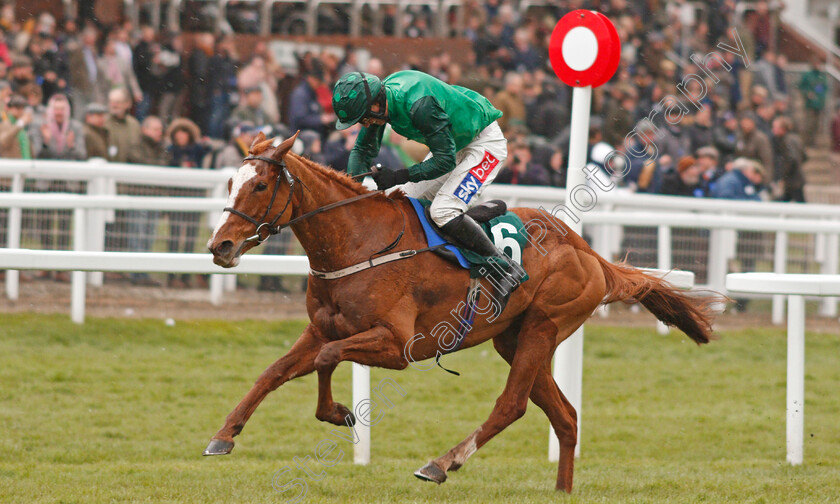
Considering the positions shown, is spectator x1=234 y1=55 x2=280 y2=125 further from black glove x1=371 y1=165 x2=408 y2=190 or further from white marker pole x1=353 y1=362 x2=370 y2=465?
black glove x1=371 y1=165 x2=408 y2=190

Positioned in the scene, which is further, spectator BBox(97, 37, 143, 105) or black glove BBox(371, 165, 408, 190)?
spectator BBox(97, 37, 143, 105)

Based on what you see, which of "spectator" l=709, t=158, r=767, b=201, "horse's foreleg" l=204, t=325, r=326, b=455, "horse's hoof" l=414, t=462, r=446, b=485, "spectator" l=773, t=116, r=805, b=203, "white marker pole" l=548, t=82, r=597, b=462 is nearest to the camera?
"horse's foreleg" l=204, t=325, r=326, b=455

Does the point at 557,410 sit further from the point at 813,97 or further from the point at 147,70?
the point at 813,97

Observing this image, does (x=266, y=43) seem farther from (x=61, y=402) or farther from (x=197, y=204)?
(x=61, y=402)

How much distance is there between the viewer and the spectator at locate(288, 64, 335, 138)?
38.8ft

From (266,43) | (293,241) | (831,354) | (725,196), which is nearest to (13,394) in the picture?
(293,241)

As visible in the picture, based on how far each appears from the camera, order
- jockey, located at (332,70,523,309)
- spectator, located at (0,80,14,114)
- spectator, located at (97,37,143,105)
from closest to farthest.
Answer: jockey, located at (332,70,523,309) → spectator, located at (0,80,14,114) → spectator, located at (97,37,143,105)

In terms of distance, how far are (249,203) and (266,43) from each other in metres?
10.2

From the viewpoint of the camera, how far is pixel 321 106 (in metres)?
12.1

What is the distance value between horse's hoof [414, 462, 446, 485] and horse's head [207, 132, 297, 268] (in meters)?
1.22

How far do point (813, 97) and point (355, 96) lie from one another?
44.9 feet

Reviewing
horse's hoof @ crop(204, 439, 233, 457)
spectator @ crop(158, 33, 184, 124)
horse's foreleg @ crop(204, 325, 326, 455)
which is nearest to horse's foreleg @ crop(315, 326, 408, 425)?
horse's foreleg @ crop(204, 325, 326, 455)

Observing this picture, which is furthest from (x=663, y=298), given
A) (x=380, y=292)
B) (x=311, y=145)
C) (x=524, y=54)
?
(x=524, y=54)

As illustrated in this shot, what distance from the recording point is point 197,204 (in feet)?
27.2
